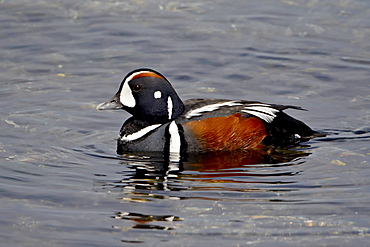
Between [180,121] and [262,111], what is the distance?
117 centimetres

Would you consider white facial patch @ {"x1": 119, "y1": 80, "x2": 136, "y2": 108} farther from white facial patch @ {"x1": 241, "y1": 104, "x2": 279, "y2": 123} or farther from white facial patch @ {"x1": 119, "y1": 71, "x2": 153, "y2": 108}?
white facial patch @ {"x1": 241, "y1": 104, "x2": 279, "y2": 123}

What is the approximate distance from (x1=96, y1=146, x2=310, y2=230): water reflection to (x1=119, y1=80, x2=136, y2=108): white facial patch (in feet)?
2.43

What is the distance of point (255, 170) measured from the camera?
8.35 m

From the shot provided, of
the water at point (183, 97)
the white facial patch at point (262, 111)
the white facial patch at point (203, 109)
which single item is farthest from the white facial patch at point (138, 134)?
the white facial patch at point (262, 111)

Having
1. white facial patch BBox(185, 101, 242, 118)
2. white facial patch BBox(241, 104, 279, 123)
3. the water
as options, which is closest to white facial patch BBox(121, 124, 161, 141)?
the water

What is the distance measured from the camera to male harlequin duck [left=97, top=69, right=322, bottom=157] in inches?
350

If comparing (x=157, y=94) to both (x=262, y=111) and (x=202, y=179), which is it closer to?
(x=262, y=111)

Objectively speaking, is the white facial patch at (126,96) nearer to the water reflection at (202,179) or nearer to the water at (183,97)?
the water at (183,97)

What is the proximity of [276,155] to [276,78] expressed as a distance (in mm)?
3047

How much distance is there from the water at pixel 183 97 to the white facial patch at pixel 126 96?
0.63 metres

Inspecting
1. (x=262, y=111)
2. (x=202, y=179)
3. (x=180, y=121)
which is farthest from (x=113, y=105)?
(x=262, y=111)

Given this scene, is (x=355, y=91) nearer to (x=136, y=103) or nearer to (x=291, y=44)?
(x=291, y=44)

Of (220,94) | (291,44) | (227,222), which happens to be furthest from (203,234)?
(291,44)

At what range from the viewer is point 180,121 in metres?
8.92
